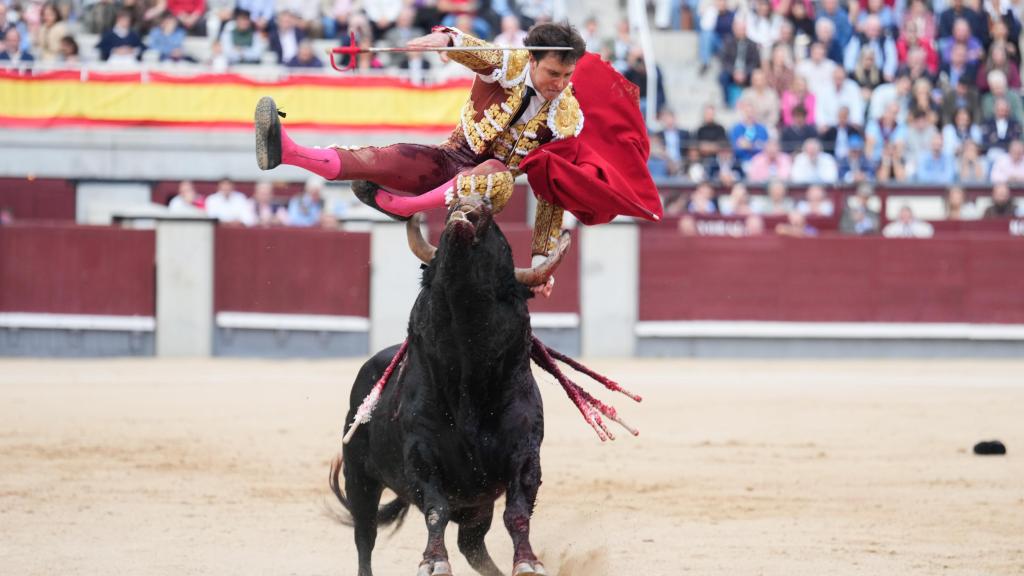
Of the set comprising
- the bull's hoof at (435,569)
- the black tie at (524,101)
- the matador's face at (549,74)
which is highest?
the matador's face at (549,74)

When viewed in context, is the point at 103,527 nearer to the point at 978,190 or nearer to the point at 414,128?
the point at 414,128

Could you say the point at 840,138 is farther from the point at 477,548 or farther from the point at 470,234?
the point at 470,234

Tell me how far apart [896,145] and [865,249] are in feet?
4.43

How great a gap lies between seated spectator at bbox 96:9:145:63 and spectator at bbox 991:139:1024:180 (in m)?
7.46

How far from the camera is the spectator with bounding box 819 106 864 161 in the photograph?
14008mm

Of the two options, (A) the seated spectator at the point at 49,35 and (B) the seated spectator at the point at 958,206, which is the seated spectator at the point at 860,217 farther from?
(A) the seated spectator at the point at 49,35

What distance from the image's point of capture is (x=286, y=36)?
14.5 meters

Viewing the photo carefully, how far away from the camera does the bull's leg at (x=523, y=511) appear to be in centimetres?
418

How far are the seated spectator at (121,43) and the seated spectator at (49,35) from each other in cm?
35

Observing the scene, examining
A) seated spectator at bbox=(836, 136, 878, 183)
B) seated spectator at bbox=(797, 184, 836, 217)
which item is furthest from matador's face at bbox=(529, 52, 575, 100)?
seated spectator at bbox=(836, 136, 878, 183)

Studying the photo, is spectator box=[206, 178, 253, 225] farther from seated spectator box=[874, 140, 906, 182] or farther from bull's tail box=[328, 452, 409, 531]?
bull's tail box=[328, 452, 409, 531]

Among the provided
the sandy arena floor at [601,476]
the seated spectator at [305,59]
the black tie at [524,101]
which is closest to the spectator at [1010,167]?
the sandy arena floor at [601,476]

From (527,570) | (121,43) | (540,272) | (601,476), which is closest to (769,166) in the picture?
(121,43)

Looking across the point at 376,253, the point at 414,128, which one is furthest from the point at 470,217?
the point at 414,128
